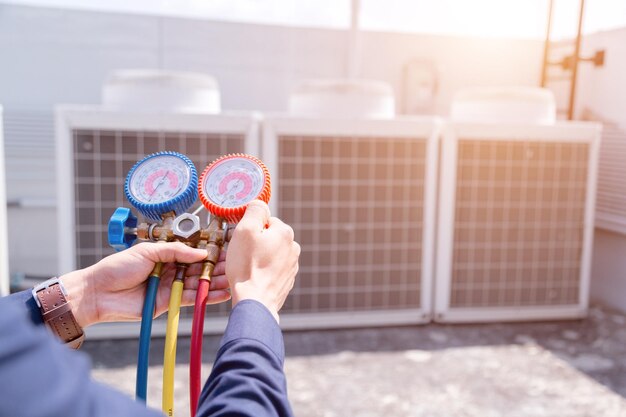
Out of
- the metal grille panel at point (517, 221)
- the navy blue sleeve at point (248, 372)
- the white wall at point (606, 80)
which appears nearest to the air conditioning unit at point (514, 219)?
the metal grille panel at point (517, 221)

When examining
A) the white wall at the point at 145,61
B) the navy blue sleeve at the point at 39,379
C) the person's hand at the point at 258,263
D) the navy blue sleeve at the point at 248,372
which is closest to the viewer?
the navy blue sleeve at the point at 39,379

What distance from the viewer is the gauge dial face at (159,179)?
36.6 inches

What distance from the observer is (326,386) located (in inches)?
91.0

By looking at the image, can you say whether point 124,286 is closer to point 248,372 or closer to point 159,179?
point 159,179

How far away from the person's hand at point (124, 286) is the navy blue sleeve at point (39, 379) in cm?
46

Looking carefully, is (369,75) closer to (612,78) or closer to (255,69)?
(255,69)

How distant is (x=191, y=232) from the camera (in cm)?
91

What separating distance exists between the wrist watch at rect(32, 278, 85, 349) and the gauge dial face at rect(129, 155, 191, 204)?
0.19 meters

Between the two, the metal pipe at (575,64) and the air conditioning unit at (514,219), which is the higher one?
the metal pipe at (575,64)

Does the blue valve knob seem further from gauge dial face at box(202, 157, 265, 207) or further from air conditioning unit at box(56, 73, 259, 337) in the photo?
air conditioning unit at box(56, 73, 259, 337)

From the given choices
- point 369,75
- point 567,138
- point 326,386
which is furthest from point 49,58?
point 567,138

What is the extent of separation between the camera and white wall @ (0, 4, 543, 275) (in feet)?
11.3

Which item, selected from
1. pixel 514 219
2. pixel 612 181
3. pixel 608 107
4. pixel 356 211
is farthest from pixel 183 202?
pixel 608 107

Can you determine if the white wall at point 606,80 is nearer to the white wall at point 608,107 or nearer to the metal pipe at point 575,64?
the white wall at point 608,107
